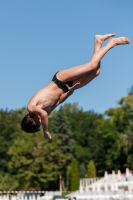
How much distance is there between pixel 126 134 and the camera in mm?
46875

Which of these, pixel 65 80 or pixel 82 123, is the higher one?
pixel 82 123

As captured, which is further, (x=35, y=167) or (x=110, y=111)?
(x=110, y=111)

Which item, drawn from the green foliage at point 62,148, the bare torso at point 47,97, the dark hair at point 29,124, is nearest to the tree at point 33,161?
the green foliage at point 62,148

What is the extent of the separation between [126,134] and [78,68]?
131 feet

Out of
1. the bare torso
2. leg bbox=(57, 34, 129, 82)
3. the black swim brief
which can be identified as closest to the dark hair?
the bare torso

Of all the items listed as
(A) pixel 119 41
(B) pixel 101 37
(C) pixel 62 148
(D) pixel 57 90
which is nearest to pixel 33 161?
(C) pixel 62 148

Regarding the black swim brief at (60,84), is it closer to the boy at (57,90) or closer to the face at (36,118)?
the boy at (57,90)

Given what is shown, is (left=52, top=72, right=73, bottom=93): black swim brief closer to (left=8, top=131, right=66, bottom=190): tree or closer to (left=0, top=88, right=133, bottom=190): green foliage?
(left=0, top=88, right=133, bottom=190): green foliage

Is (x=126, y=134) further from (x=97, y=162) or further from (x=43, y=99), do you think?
(x=43, y=99)

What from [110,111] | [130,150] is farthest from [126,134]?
[110,111]

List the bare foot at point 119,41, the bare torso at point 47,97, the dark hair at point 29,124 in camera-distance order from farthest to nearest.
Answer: the bare foot at point 119,41
the dark hair at point 29,124
the bare torso at point 47,97

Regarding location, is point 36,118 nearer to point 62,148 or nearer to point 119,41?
point 119,41

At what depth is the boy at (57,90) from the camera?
7550 millimetres

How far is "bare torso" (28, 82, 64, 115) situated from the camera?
755cm
